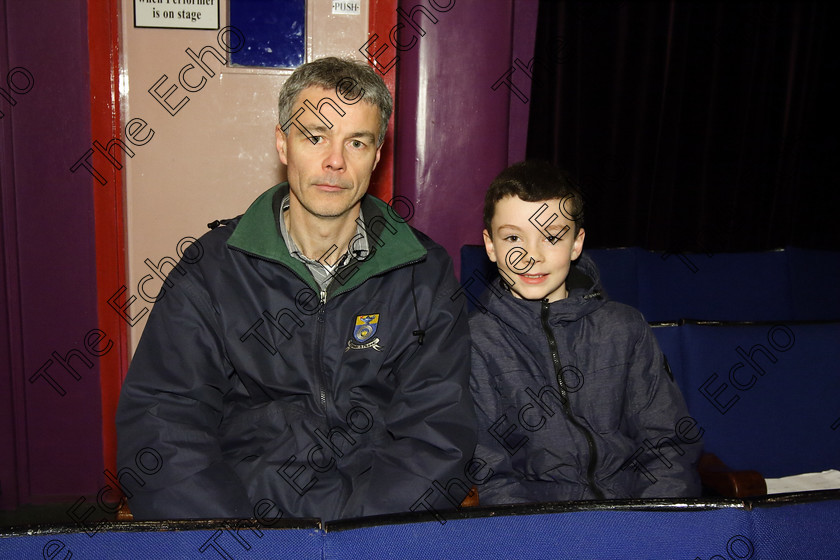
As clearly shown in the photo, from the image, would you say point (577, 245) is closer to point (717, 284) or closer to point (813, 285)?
point (717, 284)

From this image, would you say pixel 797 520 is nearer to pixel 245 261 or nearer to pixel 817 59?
pixel 245 261

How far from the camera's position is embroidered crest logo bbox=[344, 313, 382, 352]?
144 cm

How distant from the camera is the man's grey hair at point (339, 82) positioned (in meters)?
1.49

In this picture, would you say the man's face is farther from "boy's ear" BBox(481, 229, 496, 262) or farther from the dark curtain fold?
the dark curtain fold

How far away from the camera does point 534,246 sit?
149 centimetres

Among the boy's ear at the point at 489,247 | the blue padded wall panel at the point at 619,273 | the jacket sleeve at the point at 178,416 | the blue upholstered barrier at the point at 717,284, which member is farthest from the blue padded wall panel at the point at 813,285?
the jacket sleeve at the point at 178,416

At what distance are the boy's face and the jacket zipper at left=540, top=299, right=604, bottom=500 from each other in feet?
0.19

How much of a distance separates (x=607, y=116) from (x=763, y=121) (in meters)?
0.76

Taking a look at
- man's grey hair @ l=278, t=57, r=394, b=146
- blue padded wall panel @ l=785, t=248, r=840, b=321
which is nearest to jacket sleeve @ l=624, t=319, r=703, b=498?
man's grey hair @ l=278, t=57, r=394, b=146

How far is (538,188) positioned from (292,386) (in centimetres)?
75

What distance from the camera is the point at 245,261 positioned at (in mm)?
1418

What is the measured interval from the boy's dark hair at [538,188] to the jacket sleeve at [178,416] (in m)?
0.76

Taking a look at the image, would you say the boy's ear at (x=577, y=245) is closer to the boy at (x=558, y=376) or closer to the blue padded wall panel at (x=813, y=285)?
the boy at (x=558, y=376)

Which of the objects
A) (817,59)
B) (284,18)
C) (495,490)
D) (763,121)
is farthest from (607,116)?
(495,490)
